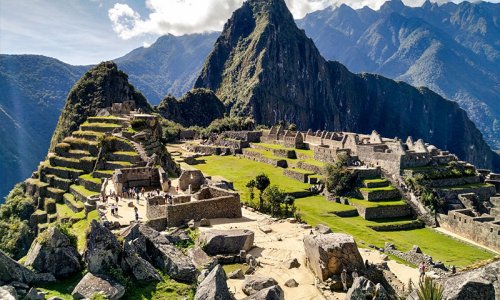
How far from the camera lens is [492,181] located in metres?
Result: 51.1

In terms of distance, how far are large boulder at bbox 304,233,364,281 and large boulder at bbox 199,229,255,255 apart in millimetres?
3316

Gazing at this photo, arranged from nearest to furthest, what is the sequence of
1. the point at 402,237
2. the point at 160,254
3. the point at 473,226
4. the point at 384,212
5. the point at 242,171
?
the point at 160,254, the point at 402,237, the point at 473,226, the point at 384,212, the point at 242,171

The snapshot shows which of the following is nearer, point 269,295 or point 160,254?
point 269,295

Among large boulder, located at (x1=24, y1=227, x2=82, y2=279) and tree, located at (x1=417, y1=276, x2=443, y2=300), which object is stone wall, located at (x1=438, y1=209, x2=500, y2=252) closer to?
tree, located at (x1=417, y1=276, x2=443, y2=300)

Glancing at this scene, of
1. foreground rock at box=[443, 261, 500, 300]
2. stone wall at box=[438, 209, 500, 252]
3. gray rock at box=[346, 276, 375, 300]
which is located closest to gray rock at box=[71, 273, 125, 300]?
gray rock at box=[346, 276, 375, 300]

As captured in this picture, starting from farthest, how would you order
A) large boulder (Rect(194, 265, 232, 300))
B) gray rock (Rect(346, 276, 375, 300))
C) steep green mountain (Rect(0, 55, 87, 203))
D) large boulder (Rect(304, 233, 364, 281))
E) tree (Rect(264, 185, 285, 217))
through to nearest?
steep green mountain (Rect(0, 55, 87, 203)), tree (Rect(264, 185, 285, 217)), large boulder (Rect(304, 233, 364, 281)), gray rock (Rect(346, 276, 375, 300)), large boulder (Rect(194, 265, 232, 300))

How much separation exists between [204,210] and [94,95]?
3727 inches

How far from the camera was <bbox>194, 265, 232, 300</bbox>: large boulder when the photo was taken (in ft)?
35.2

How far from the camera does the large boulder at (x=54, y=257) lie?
1270 cm

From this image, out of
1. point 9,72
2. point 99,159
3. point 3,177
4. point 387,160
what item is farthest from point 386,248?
point 9,72

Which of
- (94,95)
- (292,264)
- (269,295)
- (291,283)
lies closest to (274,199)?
(292,264)

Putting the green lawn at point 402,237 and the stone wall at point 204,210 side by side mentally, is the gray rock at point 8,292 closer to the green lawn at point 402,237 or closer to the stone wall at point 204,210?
the stone wall at point 204,210

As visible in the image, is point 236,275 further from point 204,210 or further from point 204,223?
point 204,210

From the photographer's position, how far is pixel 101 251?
42.1 ft
